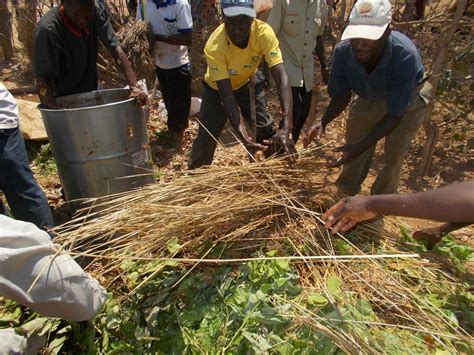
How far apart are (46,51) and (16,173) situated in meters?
0.93

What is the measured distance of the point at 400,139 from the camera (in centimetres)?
296

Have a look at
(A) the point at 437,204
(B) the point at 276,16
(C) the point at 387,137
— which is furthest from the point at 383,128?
(B) the point at 276,16

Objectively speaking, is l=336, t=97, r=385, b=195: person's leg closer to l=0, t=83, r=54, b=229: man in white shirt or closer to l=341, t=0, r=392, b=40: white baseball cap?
l=341, t=0, r=392, b=40: white baseball cap

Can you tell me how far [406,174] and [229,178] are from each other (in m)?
2.68

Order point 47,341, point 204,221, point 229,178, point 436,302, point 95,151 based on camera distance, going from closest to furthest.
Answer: point 436,302 < point 47,341 < point 204,221 < point 229,178 < point 95,151

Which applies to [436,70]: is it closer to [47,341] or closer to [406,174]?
[406,174]

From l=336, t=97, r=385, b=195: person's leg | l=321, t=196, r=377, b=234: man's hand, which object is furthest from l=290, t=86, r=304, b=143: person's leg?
l=321, t=196, r=377, b=234: man's hand

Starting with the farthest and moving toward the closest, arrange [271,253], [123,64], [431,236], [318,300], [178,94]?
[178,94] → [123,64] → [431,236] → [271,253] → [318,300]

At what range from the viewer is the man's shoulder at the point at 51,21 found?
277 centimetres

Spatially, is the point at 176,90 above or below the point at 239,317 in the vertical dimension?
above

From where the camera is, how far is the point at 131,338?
187 centimetres

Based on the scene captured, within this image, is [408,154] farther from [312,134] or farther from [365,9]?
[365,9]

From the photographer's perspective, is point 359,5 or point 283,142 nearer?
point 359,5

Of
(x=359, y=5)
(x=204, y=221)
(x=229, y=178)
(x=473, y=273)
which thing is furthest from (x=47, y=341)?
(x=359, y=5)
